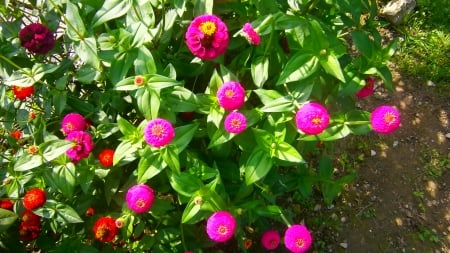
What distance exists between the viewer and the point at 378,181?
10.6 feet

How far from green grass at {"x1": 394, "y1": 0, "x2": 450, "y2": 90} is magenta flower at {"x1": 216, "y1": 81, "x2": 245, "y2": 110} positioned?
2262 millimetres

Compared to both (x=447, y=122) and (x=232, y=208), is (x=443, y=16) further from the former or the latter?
(x=232, y=208)

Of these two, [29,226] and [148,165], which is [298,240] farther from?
[29,226]

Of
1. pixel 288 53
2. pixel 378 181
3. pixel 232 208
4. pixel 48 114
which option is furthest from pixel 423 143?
pixel 48 114

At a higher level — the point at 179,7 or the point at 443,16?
the point at 179,7

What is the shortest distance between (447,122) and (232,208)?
2.17 metres

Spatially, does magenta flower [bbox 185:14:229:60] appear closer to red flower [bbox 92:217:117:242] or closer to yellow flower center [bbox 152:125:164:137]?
yellow flower center [bbox 152:125:164:137]

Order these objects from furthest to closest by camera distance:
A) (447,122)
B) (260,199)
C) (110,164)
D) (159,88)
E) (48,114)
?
(447,122) → (260,199) → (48,114) → (110,164) → (159,88)

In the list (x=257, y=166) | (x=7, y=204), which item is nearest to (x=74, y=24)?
(x=7, y=204)

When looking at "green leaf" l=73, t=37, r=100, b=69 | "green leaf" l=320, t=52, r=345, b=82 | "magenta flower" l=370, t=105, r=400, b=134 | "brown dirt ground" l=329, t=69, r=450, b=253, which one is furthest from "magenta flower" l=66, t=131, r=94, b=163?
"brown dirt ground" l=329, t=69, r=450, b=253

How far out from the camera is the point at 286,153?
200cm

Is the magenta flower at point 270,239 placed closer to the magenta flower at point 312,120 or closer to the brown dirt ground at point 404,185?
the brown dirt ground at point 404,185

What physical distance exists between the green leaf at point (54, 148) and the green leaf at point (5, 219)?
350mm

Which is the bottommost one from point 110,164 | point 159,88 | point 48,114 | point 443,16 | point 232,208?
point 443,16
